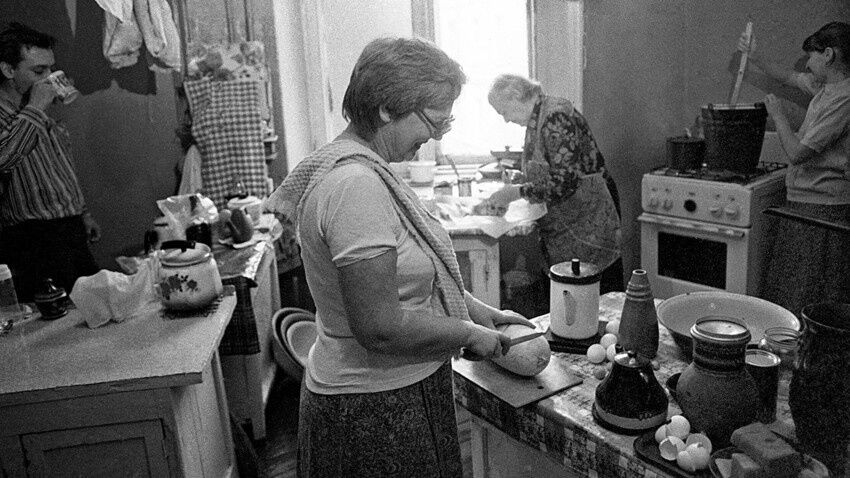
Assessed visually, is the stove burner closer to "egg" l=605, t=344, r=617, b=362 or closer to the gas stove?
the gas stove

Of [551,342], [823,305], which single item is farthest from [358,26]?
[823,305]

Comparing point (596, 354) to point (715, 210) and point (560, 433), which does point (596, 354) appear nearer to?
point (560, 433)

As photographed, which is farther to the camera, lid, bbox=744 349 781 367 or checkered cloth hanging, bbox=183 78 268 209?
checkered cloth hanging, bbox=183 78 268 209

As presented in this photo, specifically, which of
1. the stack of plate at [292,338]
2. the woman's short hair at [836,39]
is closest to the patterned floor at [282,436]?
the stack of plate at [292,338]

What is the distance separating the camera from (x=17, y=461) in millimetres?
1948

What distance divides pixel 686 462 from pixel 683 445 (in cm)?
4

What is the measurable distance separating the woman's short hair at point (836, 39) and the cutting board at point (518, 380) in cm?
255

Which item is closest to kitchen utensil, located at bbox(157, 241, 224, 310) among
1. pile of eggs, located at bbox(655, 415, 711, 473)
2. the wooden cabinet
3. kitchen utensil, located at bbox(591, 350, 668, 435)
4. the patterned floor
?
the wooden cabinet

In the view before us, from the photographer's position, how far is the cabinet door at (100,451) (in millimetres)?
1956

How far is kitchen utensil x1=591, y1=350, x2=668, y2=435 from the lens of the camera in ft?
4.62

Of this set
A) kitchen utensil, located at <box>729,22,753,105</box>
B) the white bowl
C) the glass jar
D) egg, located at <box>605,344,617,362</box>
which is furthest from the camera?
the white bowl

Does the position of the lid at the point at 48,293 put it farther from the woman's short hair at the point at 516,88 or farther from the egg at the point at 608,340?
the woman's short hair at the point at 516,88

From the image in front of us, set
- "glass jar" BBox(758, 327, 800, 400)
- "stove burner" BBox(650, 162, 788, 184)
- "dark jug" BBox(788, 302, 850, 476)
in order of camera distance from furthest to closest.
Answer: "stove burner" BBox(650, 162, 788, 184) < "glass jar" BBox(758, 327, 800, 400) < "dark jug" BBox(788, 302, 850, 476)

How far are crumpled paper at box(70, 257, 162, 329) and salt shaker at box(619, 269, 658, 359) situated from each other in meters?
1.62
